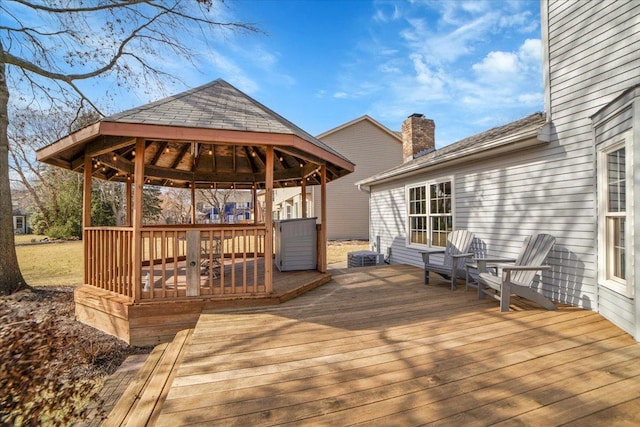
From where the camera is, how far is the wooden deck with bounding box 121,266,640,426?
6.17 ft

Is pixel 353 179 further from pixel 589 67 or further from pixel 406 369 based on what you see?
pixel 406 369

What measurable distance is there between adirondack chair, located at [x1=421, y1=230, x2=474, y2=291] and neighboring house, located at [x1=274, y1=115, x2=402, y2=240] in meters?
11.3

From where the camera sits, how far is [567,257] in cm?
423

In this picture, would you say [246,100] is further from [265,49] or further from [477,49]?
[477,49]

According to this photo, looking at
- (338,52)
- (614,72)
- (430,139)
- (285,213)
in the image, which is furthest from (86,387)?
(285,213)

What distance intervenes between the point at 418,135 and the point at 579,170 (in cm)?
687

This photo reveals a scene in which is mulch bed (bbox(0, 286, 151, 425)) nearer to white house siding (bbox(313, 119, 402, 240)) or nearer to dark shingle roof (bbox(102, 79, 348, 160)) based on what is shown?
dark shingle roof (bbox(102, 79, 348, 160))

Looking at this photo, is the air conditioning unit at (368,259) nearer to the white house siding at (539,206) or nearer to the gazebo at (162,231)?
the white house siding at (539,206)

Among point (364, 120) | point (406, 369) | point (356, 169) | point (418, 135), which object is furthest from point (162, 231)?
point (364, 120)

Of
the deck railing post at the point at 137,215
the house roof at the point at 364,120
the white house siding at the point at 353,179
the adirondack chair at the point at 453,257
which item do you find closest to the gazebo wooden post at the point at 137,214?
the deck railing post at the point at 137,215

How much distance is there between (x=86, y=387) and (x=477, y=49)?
41.5 feet

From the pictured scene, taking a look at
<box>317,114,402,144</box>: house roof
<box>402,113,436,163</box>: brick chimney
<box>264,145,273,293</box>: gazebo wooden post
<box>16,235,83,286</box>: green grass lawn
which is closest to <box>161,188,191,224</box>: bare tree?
<box>16,235,83,286</box>: green grass lawn

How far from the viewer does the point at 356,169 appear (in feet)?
57.8

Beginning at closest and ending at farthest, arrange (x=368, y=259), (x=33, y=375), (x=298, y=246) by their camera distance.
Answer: (x=33, y=375) < (x=298, y=246) < (x=368, y=259)
